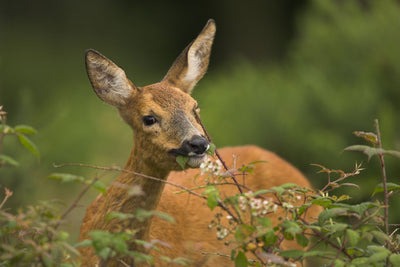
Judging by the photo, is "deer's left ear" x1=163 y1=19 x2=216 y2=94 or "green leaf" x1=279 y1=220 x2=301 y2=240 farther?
"deer's left ear" x1=163 y1=19 x2=216 y2=94

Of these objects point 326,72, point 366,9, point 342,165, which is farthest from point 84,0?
point 342,165

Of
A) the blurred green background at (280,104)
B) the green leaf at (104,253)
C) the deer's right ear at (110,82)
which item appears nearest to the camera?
the green leaf at (104,253)

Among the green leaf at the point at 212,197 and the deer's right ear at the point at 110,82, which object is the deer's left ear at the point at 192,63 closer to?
the deer's right ear at the point at 110,82

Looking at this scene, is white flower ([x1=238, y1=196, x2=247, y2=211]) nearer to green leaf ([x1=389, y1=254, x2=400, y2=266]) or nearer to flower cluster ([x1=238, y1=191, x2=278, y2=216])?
flower cluster ([x1=238, y1=191, x2=278, y2=216])

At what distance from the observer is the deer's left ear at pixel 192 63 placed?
15.4ft

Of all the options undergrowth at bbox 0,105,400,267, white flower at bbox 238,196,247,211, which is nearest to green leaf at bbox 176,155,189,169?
undergrowth at bbox 0,105,400,267

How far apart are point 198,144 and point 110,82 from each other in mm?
846

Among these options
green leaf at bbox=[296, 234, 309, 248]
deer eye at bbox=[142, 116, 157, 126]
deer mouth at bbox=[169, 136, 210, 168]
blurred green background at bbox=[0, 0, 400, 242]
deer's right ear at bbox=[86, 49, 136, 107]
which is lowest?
green leaf at bbox=[296, 234, 309, 248]

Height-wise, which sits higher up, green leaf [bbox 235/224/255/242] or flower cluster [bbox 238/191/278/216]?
flower cluster [bbox 238/191/278/216]

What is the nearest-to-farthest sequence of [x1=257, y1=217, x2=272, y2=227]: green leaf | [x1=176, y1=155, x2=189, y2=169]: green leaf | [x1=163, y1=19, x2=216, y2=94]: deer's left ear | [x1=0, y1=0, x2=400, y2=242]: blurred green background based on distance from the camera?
[x1=257, y1=217, x2=272, y2=227]: green leaf
[x1=176, y1=155, x2=189, y2=169]: green leaf
[x1=163, y1=19, x2=216, y2=94]: deer's left ear
[x1=0, y1=0, x2=400, y2=242]: blurred green background

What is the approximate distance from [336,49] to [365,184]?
7.84 feet

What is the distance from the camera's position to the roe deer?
408 centimetres

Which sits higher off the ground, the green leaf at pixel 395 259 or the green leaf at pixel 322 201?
the green leaf at pixel 322 201

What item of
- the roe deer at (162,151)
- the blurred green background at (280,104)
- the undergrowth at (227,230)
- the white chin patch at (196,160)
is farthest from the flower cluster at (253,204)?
the blurred green background at (280,104)
